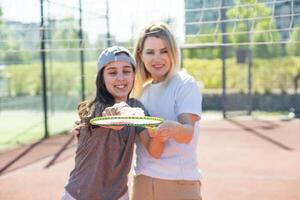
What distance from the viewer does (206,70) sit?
15914 millimetres

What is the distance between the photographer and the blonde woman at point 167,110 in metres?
1.93

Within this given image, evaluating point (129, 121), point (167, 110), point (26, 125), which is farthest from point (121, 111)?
point (26, 125)

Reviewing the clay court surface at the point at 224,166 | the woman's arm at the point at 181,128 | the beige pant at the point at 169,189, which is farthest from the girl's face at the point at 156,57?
the clay court surface at the point at 224,166

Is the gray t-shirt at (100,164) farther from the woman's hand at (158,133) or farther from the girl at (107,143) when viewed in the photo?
the woman's hand at (158,133)

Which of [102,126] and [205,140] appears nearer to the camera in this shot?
[102,126]

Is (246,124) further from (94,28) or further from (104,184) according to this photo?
(104,184)

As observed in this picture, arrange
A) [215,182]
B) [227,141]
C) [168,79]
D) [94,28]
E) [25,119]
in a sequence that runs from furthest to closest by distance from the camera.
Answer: [25,119], [94,28], [227,141], [215,182], [168,79]

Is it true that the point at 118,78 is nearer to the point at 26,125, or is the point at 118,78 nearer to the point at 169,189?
the point at 169,189

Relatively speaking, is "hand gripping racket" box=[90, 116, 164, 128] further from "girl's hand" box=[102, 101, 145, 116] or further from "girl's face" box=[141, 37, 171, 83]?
"girl's face" box=[141, 37, 171, 83]

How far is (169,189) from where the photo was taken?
198 cm

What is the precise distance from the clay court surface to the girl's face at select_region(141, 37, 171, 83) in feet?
11.1

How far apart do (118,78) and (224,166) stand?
5179 millimetres

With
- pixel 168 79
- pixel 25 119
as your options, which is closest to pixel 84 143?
pixel 168 79

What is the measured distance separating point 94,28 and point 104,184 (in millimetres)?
9136
